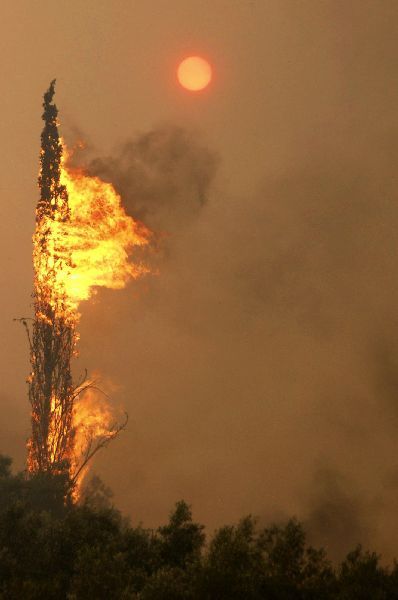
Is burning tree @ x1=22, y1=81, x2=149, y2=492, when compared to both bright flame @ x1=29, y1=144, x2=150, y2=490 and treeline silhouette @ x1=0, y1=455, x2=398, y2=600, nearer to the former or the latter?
bright flame @ x1=29, y1=144, x2=150, y2=490

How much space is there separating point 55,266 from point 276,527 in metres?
30.3

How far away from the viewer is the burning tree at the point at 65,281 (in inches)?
1800

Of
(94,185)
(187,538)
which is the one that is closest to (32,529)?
(187,538)

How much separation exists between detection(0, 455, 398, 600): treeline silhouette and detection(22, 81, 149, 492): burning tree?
1900 cm

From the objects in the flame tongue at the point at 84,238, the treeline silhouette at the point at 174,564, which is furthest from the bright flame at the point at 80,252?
the treeline silhouette at the point at 174,564

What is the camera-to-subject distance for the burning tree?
150 ft

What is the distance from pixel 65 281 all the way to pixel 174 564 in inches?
1113

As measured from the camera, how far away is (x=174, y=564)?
24.8m

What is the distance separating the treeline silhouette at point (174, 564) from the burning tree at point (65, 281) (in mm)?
19003

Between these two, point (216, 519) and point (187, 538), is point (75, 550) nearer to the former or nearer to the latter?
point (187, 538)

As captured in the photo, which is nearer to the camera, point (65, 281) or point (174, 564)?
point (174, 564)

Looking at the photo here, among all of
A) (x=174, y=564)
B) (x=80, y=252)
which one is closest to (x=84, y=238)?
(x=80, y=252)

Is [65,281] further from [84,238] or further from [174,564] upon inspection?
[174,564]

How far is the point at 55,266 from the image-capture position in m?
49.3
